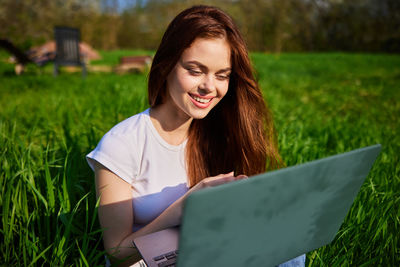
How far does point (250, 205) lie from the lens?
625 millimetres

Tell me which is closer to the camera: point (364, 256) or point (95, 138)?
point (364, 256)

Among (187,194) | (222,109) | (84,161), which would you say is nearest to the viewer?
(187,194)

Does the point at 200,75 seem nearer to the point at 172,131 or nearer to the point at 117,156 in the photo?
the point at 172,131

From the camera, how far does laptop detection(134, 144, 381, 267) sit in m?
0.58

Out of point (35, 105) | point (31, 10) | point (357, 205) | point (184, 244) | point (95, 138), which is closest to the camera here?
point (184, 244)

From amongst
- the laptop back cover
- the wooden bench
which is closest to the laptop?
the laptop back cover

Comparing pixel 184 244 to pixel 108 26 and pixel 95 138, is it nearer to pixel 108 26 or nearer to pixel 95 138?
pixel 95 138

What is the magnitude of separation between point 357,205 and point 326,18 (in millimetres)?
22662

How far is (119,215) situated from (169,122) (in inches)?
17.6

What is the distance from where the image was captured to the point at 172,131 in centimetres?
138

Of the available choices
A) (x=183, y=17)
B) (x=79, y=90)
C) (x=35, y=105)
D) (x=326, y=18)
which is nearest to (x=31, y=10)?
(x=79, y=90)

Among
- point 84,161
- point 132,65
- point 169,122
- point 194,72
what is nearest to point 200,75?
point 194,72

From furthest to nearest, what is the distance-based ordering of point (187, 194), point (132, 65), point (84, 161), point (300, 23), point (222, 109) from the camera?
point (300, 23), point (132, 65), point (84, 161), point (222, 109), point (187, 194)

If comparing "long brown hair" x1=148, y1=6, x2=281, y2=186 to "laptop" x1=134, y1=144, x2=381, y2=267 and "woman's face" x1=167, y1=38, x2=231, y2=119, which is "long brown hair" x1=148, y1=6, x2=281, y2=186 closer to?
"woman's face" x1=167, y1=38, x2=231, y2=119
